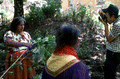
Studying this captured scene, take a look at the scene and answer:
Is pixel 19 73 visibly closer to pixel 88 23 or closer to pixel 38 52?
pixel 38 52

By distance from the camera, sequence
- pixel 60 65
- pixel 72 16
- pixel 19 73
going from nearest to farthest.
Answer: pixel 60 65 < pixel 19 73 < pixel 72 16

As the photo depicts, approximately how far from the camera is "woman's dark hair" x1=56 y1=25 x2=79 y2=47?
1299 millimetres

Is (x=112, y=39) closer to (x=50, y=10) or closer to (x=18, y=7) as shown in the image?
(x=50, y=10)

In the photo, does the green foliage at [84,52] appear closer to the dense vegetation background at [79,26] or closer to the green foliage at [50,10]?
the dense vegetation background at [79,26]

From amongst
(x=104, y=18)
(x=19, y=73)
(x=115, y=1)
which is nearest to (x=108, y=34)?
(x=104, y=18)

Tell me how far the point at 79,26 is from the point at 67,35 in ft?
13.1

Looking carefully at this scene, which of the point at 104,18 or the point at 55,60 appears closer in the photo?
the point at 55,60

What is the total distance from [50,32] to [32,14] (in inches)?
68.0

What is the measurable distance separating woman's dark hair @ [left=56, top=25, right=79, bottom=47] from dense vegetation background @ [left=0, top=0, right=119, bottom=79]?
1.16 m

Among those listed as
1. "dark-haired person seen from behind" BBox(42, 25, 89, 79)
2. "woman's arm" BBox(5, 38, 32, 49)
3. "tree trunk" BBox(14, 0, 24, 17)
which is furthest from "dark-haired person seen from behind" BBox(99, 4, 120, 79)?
"tree trunk" BBox(14, 0, 24, 17)

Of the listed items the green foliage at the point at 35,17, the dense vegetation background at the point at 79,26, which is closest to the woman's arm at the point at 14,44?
the dense vegetation background at the point at 79,26

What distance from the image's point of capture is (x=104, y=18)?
2699 mm

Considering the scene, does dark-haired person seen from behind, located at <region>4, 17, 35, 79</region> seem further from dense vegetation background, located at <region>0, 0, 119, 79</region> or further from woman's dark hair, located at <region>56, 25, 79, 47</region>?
woman's dark hair, located at <region>56, 25, 79, 47</region>

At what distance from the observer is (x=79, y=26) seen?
5.19 metres
